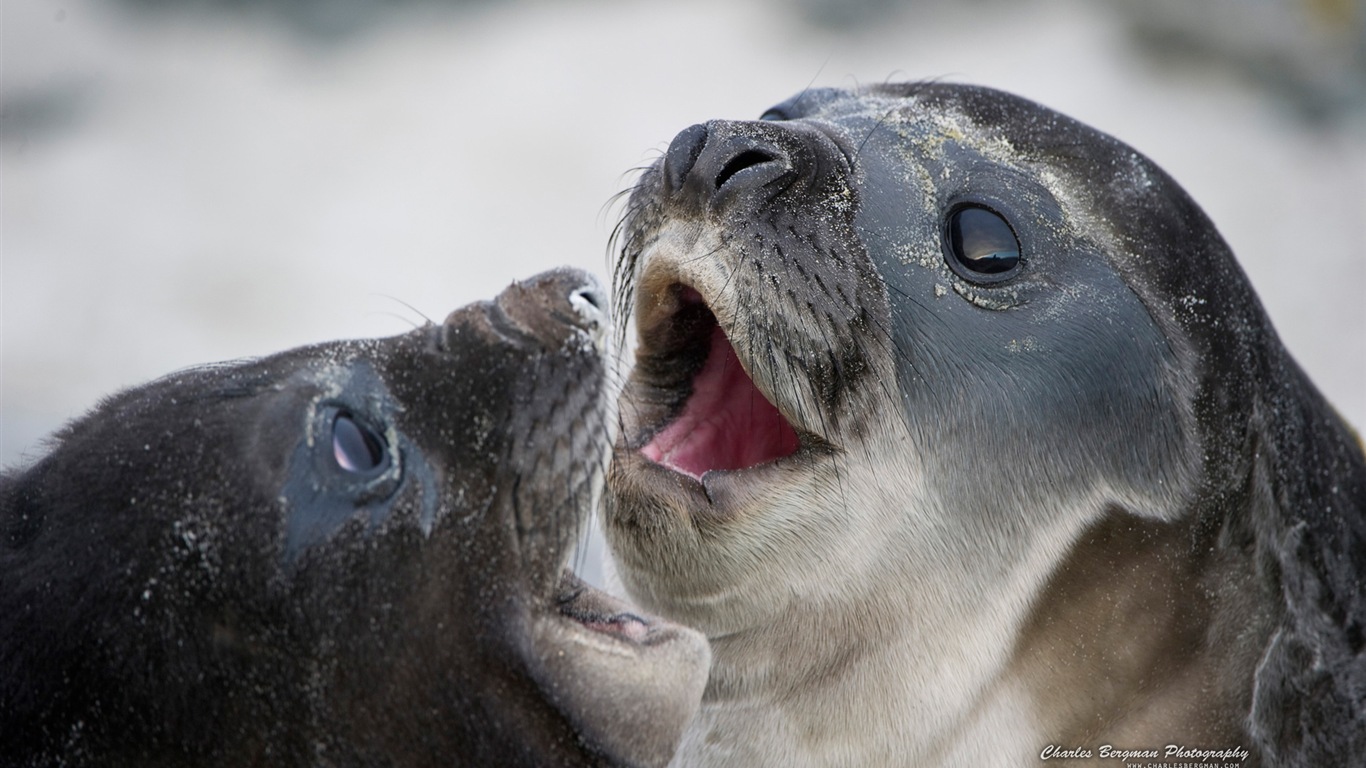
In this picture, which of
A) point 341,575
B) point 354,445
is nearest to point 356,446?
point 354,445

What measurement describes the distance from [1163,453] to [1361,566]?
0.69 meters

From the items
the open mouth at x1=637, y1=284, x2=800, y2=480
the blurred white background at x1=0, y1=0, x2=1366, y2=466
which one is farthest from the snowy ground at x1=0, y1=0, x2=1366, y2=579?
the open mouth at x1=637, y1=284, x2=800, y2=480

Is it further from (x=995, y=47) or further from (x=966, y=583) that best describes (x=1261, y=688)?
(x=995, y=47)

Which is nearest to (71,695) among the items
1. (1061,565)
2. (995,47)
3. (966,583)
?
(966,583)

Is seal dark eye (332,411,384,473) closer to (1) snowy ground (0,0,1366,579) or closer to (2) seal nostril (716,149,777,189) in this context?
(2) seal nostril (716,149,777,189)

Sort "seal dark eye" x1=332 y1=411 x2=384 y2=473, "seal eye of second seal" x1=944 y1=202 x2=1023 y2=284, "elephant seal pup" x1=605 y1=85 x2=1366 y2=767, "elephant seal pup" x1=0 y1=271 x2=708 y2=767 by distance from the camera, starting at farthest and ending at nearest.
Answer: "seal eye of second seal" x1=944 y1=202 x2=1023 y2=284 < "elephant seal pup" x1=605 y1=85 x2=1366 y2=767 < "seal dark eye" x1=332 y1=411 x2=384 y2=473 < "elephant seal pup" x1=0 y1=271 x2=708 y2=767

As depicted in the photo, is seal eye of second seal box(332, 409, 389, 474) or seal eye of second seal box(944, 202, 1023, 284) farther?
seal eye of second seal box(944, 202, 1023, 284)

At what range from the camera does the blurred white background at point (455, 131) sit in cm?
1003

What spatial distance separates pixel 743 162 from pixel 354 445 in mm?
1237

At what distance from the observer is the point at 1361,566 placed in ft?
14.2

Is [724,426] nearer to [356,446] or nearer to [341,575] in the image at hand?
[356,446]

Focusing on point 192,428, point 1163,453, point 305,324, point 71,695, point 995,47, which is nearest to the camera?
point 71,695

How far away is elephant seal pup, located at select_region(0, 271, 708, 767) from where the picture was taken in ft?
10.6

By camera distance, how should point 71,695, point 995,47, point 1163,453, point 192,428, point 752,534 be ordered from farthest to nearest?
point 995,47, point 1163,453, point 752,534, point 192,428, point 71,695
